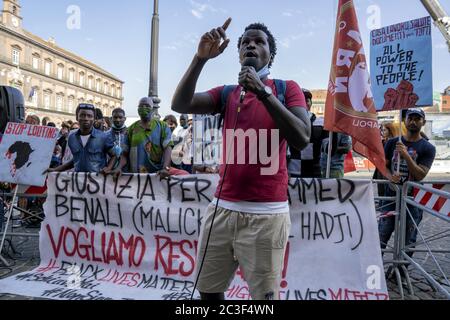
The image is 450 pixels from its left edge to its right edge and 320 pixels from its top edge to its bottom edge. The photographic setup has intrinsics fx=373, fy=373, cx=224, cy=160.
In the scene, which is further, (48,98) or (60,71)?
(60,71)

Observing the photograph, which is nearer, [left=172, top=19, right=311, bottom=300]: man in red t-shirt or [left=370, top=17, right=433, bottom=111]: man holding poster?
[left=172, top=19, right=311, bottom=300]: man in red t-shirt

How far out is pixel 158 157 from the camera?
4.93 m

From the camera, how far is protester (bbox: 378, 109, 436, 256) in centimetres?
416

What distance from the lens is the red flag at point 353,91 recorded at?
12.4 feet

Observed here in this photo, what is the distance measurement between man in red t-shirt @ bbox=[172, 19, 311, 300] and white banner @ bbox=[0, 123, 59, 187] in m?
3.01

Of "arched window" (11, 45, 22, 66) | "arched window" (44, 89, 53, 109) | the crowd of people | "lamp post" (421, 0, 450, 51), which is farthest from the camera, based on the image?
"arched window" (44, 89, 53, 109)

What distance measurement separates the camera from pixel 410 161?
411cm

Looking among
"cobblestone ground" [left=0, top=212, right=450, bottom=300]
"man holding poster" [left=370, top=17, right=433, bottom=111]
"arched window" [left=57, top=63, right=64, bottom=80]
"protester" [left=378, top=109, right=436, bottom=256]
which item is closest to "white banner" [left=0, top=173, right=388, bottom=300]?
"cobblestone ground" [left=0, top=212, right=450, bottom=300]

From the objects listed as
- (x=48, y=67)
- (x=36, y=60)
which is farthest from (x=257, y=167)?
(x=48, y=67)

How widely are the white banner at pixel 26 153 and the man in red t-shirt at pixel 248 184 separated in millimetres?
3010

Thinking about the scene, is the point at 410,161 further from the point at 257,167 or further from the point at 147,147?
the point at 147,147

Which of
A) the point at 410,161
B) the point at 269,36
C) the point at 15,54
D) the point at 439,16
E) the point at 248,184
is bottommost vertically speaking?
the point at 248,184

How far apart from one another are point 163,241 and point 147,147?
1.45 meters

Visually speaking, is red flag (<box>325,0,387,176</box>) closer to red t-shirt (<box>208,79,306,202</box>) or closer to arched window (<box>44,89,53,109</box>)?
red t-shirt (<box>208,79,306,202</box>)
